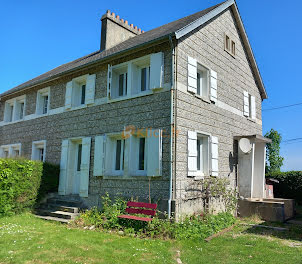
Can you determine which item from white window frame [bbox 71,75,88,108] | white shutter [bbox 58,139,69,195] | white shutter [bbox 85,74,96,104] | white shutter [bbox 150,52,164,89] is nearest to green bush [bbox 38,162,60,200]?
white shutter [bbox 58,139,69,195]

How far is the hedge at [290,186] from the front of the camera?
13969 millimetres

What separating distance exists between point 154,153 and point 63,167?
4544 millimetres

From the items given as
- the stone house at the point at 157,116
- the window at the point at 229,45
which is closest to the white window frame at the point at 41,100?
the stone house at the point at 157,116

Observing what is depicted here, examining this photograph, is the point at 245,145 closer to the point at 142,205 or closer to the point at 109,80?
the point at 142,205

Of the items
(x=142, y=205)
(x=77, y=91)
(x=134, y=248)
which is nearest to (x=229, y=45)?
(x=77, y=91)

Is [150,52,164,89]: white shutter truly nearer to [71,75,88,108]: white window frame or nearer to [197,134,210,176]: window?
[197,134,210,176]: window

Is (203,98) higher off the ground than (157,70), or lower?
lower

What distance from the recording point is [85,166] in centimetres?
1022

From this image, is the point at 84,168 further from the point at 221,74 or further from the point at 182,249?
the point at 221,74

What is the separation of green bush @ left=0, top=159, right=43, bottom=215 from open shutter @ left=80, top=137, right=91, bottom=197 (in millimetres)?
1680

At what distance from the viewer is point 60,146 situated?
11.6 meters

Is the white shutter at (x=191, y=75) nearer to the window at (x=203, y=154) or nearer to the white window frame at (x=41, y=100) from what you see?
the window at (x=203, y=154)

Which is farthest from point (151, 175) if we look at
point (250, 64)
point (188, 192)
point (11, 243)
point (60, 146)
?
point (250, 64)

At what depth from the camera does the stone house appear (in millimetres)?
8367
